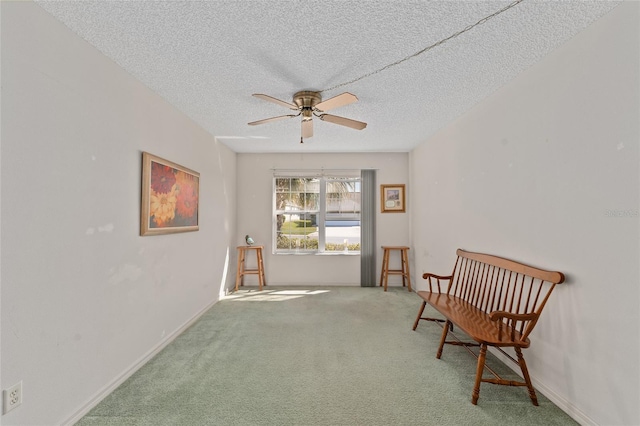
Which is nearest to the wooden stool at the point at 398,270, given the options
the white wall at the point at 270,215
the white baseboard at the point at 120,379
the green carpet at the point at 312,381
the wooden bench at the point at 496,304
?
the white wall at the point at 270,215

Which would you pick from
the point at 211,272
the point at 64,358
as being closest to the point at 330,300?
the point at 211,272

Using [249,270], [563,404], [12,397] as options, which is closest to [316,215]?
[249,270]

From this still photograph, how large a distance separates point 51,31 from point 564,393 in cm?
393

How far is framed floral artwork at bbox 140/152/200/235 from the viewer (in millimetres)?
2494

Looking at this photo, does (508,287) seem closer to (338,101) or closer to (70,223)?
(338,101)

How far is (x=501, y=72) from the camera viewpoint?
2293mm

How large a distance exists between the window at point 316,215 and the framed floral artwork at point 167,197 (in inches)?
79.7

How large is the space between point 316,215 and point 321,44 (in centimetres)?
368

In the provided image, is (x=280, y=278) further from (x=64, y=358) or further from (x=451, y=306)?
(x=64, y=358)

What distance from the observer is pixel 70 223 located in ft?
5.76

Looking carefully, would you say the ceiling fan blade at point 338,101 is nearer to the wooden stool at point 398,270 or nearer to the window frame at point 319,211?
the window frame at point 319,211

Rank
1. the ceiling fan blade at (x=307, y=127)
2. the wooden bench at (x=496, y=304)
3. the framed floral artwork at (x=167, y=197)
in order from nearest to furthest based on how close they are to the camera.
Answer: the wooden bench at (x=496, y=304)
the framed floral artwork at (x=167, y=197)
the ceiling fan blade at (x=307, y=127)

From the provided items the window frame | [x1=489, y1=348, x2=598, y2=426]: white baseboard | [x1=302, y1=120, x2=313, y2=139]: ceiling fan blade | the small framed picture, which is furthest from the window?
[x1=489, y1=348, x2=598, y2=426]: white baseboard

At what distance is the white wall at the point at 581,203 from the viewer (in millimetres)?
1529
